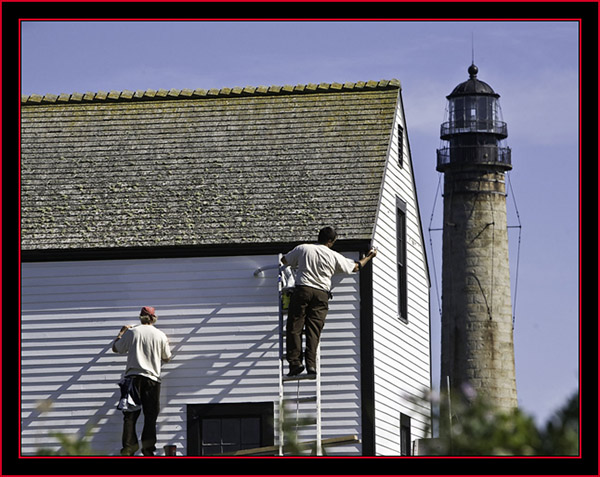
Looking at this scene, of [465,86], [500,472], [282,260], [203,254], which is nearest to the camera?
[500,472]

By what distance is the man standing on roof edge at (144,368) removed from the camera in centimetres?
1639

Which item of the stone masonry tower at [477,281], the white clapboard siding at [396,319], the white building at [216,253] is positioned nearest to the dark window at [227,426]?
the white building at [216,253]

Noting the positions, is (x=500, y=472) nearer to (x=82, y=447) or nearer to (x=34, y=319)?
(x=82, y=447)

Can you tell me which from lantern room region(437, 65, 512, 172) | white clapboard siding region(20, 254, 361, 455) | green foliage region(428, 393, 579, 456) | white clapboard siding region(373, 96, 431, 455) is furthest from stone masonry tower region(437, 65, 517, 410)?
green foliage region(428, 393, 579, 456)

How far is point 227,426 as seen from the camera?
17672 mm

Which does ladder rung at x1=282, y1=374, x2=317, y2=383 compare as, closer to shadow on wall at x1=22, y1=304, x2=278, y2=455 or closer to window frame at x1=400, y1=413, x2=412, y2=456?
shadow on wall at x1=22, y1=304, x2=278, y2=455

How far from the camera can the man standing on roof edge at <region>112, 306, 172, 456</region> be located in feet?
53.8

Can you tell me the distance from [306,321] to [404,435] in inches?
184

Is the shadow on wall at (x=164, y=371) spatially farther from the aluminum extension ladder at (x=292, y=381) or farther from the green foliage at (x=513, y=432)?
the green foliage at (x=513, y=432)

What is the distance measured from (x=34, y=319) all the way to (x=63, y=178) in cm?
283

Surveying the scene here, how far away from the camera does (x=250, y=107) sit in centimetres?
2109

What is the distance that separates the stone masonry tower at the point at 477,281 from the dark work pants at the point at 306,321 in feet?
109

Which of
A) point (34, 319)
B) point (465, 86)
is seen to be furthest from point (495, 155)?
point (34, 319)

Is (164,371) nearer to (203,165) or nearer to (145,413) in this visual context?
(145,413)
